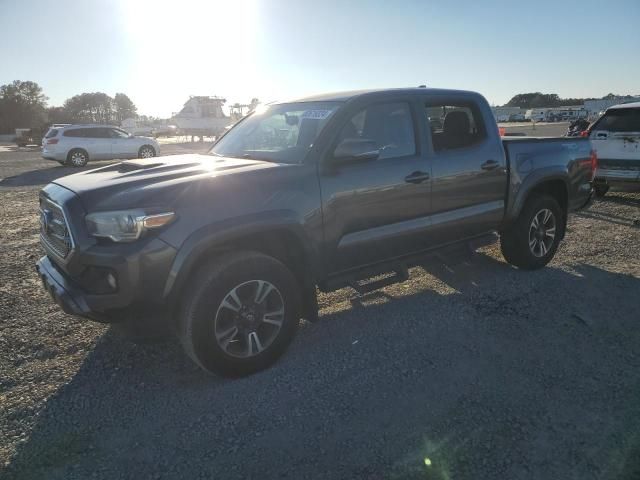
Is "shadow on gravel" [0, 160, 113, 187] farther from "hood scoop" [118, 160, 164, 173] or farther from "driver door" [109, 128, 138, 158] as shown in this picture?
"hood scoop" [118, 160, 164, 173]

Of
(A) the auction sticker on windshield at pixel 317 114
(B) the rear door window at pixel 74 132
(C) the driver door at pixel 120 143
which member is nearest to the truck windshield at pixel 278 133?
(A) the auction sticker on windshield at pixel 317 114

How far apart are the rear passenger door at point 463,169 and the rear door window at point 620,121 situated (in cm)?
580

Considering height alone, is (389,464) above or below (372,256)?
below

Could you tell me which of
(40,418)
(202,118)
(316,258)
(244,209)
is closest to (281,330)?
(316,258)

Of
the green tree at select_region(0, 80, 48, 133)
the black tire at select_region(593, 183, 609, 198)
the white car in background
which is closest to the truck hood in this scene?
the white car in background

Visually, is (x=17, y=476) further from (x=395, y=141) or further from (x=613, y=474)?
(x=395, y=141)

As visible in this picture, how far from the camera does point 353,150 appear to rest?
11.2 ft

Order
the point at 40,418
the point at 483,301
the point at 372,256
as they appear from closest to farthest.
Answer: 1. the point at 40,418
2. the point at 372,256
3. the point at 483,301

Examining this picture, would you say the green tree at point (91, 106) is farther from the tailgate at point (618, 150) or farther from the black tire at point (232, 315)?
the black tire at point (232, 315)

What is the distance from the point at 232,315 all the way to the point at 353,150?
145cm

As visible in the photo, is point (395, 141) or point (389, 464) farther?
point (395, 141)

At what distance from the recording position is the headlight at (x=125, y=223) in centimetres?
281

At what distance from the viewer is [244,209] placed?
3105mm

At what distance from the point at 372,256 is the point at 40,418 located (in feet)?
8.43
